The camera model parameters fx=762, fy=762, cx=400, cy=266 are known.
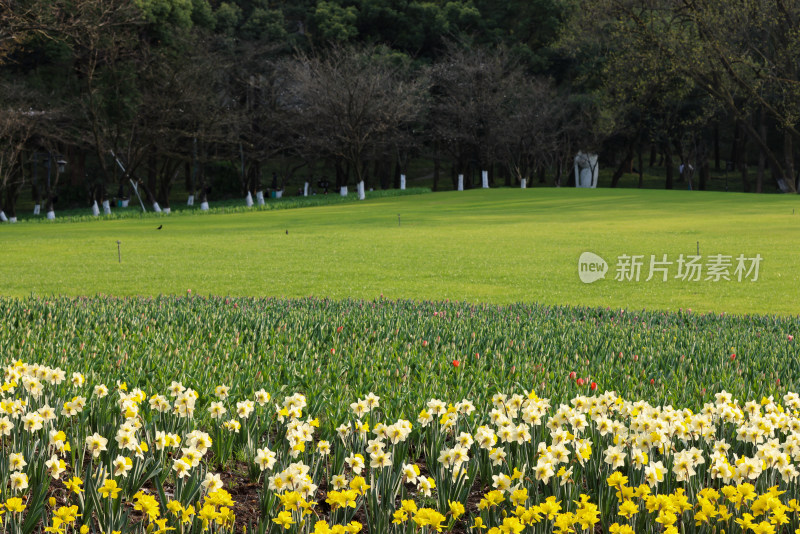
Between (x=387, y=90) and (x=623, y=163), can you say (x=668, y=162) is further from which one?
(x=387, y=90)

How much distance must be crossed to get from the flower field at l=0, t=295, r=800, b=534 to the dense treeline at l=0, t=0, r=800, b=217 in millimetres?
30479

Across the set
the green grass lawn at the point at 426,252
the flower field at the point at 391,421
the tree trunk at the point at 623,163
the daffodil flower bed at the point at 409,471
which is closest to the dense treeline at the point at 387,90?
→ the tree trunk at the point at 623,163

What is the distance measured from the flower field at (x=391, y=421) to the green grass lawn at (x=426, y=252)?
4308mm

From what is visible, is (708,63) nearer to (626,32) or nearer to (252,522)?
(626,32)

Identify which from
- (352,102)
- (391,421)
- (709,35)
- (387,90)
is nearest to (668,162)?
(709,35)

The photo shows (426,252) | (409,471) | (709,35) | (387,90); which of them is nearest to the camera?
(409,471)

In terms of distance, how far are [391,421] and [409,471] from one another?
Result: 1321 mm

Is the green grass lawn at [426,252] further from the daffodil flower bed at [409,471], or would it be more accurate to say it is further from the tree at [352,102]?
the tree at [352,102]

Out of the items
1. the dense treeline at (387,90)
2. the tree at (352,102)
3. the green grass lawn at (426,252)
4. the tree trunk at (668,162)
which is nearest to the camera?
the green grass lawn at (426,252)

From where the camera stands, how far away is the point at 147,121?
44312mm

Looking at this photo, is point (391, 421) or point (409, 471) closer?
point (409, 471)

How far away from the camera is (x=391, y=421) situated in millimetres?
4582

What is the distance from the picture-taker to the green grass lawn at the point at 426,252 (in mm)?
13828

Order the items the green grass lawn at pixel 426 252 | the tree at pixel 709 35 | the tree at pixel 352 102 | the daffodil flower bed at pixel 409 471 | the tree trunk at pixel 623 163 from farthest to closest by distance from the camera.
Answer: the tree trunk at pixel 623 163 → the tree at pixel 352 102 → the tree at pixel 709 35 → the green grass lawn at pixel 426 252 → the daffodil flower bed at pixel 409 471
